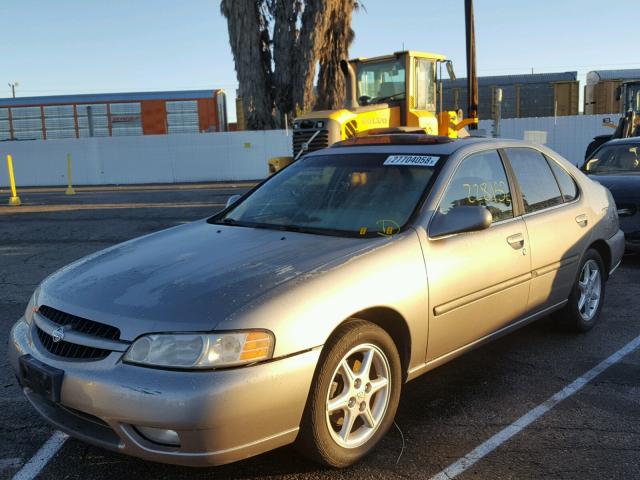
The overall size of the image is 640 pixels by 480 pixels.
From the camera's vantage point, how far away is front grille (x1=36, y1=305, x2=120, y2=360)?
8.50 ft

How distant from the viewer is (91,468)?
9.64ft

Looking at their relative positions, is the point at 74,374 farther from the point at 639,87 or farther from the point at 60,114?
the point at 60,114

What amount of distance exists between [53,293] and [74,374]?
632 mm

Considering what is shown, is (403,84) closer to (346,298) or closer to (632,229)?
(632,229)

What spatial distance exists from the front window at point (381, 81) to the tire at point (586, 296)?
722cm

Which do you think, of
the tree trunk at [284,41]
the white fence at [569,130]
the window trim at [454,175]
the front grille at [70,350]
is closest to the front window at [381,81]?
the window trim at [454,175]

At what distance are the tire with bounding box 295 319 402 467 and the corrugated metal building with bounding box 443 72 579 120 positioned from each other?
1201 inches

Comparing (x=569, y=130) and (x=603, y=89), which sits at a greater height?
(x=603, y=89)

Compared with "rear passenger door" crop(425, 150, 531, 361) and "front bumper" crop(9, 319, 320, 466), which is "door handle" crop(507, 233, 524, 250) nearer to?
"rear passenger door" crop(425, 150, 531, 361)

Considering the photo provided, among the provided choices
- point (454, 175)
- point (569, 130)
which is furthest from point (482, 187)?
point (569, 130)

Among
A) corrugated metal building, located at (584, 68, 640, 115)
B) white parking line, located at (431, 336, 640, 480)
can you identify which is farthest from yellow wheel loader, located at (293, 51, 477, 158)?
corrugated metal building, located at (584, 68, 640, 115)

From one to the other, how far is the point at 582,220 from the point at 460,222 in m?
1.73

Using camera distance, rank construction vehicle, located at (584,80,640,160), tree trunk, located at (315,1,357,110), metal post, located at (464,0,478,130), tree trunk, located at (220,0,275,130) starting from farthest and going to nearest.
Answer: tree trunk, located at (315,1,357,110), tree trunk, located at (220,0,275,130), metal post, located at (464,0,478,130), construction vehicle, located at (584,80,640,160)

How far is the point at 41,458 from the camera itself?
305 centimetres
